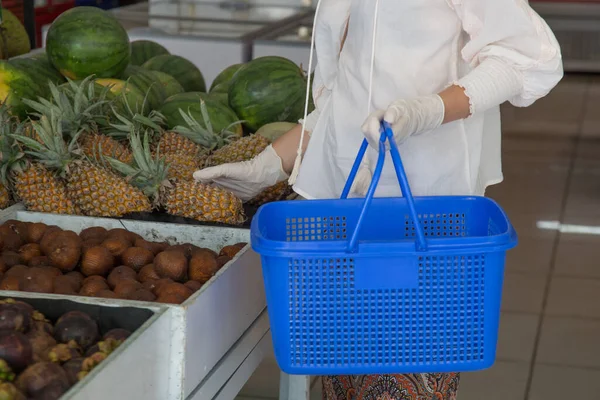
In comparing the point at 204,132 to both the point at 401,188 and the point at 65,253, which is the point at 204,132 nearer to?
the point at 65,253

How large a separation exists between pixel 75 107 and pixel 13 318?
111 centimetres

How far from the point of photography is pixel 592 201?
521 cm

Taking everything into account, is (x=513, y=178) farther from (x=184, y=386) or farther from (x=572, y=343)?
(x=184, y=386)

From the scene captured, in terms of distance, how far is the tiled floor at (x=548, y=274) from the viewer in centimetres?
314

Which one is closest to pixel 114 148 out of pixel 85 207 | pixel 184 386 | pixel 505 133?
pixel 85 207

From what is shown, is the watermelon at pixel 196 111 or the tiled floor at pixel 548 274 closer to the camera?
the watermelon at pixel 196 111

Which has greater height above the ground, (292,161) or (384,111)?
(384,111)

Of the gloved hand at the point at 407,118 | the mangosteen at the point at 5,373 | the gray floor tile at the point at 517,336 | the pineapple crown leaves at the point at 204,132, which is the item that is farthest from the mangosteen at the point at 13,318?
the gray floor tile at the point at 517,336

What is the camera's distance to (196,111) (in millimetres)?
2727

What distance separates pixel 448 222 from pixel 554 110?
20.9 ft

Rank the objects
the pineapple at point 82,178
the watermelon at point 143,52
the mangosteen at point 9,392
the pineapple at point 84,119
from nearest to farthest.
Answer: the mangosteen at point 9,392, the pineapple at point 82,178, the pineapple at point 84,119, the watermelon at point 143,52

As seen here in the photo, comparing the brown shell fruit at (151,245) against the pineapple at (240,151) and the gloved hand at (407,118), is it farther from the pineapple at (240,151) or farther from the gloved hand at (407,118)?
the gloved hand at (407,118)

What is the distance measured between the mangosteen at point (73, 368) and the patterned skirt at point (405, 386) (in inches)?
24.3

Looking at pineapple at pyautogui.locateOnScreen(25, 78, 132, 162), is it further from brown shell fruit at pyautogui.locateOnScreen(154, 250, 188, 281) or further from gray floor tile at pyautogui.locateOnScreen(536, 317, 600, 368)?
gray floor tile at pyautogui.locateOnScreen(536, 317, 600, 368)
